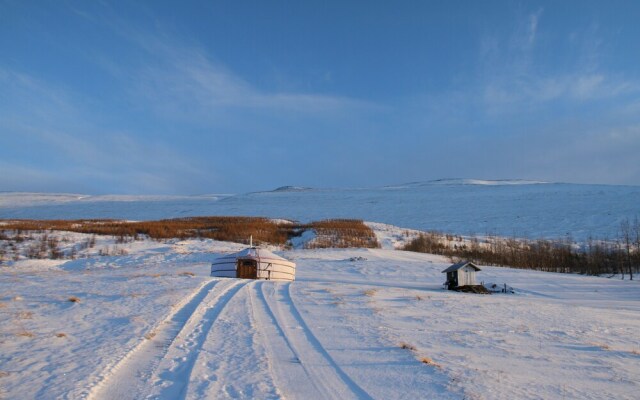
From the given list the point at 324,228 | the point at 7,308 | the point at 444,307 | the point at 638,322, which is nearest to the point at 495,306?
the point at 444,307

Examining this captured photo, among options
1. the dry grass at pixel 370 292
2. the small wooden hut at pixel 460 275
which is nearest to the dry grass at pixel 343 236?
the small wooden hut at pixel 460 275

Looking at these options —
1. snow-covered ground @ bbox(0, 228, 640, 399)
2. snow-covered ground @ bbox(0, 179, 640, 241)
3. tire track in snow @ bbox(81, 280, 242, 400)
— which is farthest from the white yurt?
snow-covered ground @ bbox(0, 179, 640, 241)

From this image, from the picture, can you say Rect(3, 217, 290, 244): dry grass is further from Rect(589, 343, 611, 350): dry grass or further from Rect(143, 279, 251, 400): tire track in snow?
Rect(589, 343, 611, 350): dry grass

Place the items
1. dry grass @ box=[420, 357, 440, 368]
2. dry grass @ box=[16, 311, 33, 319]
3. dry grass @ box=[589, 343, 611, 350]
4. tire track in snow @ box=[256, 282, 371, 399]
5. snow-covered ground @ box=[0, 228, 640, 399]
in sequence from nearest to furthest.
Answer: tire track in snow @ box=[256, 282, 371, 399], snow-covered ground @ box=[0, 228, 640, 399], dry grass @ box=[420, 357, 440, 368], dry grass @ box=[589, 343, 611, 350], dry grass @ box=[16, 311, 33, 319]

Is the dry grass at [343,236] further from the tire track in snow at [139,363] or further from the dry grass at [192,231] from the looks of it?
the tire track in snow at [139,363]

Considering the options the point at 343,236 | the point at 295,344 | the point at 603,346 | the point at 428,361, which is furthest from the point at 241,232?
the point at 428,361

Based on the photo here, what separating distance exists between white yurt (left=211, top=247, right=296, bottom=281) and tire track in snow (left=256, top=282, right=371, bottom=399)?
1082cm

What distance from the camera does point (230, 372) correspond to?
5.68m

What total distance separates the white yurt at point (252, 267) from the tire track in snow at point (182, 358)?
988 centimetres

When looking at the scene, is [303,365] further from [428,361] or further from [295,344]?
[428,361]

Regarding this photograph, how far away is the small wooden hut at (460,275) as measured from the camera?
19.7 metres

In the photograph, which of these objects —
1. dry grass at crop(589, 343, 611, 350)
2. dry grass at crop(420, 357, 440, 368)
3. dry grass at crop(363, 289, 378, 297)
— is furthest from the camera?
dry grass at crop(363, 289, 378, 297)

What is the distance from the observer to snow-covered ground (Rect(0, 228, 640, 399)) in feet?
17.3

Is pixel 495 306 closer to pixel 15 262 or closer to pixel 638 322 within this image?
pixel 638 322
